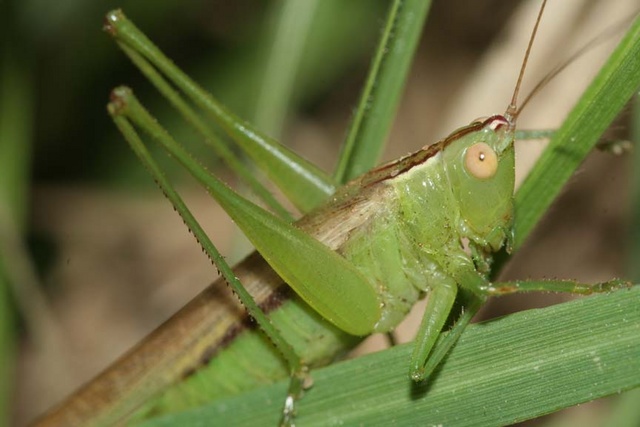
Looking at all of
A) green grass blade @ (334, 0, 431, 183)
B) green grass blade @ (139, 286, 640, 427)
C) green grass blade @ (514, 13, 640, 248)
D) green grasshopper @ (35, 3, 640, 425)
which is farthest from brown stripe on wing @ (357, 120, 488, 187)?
green grass blade @ (139, 286, 640, 427)

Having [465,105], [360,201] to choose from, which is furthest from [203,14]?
[360,201]

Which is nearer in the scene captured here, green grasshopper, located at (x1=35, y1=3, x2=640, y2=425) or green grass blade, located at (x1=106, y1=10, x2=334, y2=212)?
green grasshopper, located at (x1=35, y1=3, x2=640, y2=425)

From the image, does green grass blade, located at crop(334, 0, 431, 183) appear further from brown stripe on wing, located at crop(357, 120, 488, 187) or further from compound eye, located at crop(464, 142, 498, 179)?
compound eye, located at crop(464, 142, 498, 179)

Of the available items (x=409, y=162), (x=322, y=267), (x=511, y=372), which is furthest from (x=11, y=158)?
(x=511, y=372)

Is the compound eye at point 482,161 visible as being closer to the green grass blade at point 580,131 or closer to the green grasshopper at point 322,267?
the green grasshopper at point 322,267

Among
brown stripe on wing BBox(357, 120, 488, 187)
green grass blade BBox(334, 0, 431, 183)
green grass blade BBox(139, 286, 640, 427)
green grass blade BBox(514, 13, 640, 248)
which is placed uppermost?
green grass blade BBox(334, 0, 431, 183)

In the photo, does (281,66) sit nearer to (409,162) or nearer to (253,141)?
(253,141)
